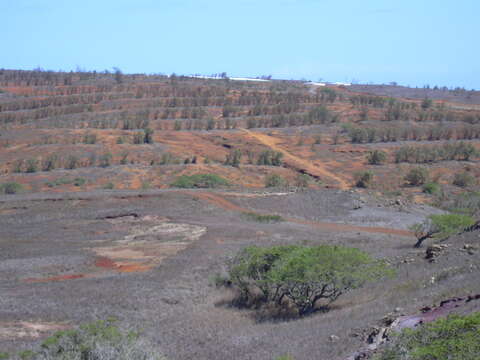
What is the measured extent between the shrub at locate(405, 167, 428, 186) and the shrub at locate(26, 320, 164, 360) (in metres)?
37.1

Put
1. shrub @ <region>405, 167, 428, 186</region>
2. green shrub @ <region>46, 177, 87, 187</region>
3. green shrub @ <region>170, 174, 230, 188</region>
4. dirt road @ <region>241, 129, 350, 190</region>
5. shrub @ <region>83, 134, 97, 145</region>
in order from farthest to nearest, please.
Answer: shrub @ <region>83, 134, 97, 145</region> → dirt road @ <region>241, 129, 350, 190</region> → shrub @ <region>405, 167, 428, 186</region> → green shrub @ <region>46, 177, 87, 187</region> → green shrub @ <region>170, 174, 230, 188</region>

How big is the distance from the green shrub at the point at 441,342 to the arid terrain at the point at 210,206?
1644 millimetres

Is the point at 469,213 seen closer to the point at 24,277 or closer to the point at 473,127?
the point at 24,277

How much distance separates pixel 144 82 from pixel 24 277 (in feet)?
265

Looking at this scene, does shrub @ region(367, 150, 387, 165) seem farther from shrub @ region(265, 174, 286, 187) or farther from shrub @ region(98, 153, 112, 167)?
shrub @ region(98, 153, 112, 167)

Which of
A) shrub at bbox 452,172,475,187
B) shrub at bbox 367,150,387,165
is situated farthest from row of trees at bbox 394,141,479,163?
shrub at bbox 452,172,475,187

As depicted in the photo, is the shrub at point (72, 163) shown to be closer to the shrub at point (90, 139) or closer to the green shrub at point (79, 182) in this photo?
the green shrub at point (79, 182)

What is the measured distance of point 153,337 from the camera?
12.9m

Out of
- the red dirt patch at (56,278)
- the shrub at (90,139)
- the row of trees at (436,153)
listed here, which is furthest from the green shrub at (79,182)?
the row of trees at (436,153)

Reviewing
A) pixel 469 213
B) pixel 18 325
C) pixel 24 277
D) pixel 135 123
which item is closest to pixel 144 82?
pixel 135 123

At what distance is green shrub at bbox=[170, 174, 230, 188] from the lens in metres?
40.8

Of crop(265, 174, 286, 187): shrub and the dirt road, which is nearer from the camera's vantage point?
crop(265, 174, 286, 187): shrub

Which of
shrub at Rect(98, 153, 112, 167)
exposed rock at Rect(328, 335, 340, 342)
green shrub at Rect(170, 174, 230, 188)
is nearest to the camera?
exposed rock at Rect(328, 335, 340, 342)

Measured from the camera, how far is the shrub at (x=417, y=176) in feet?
144
